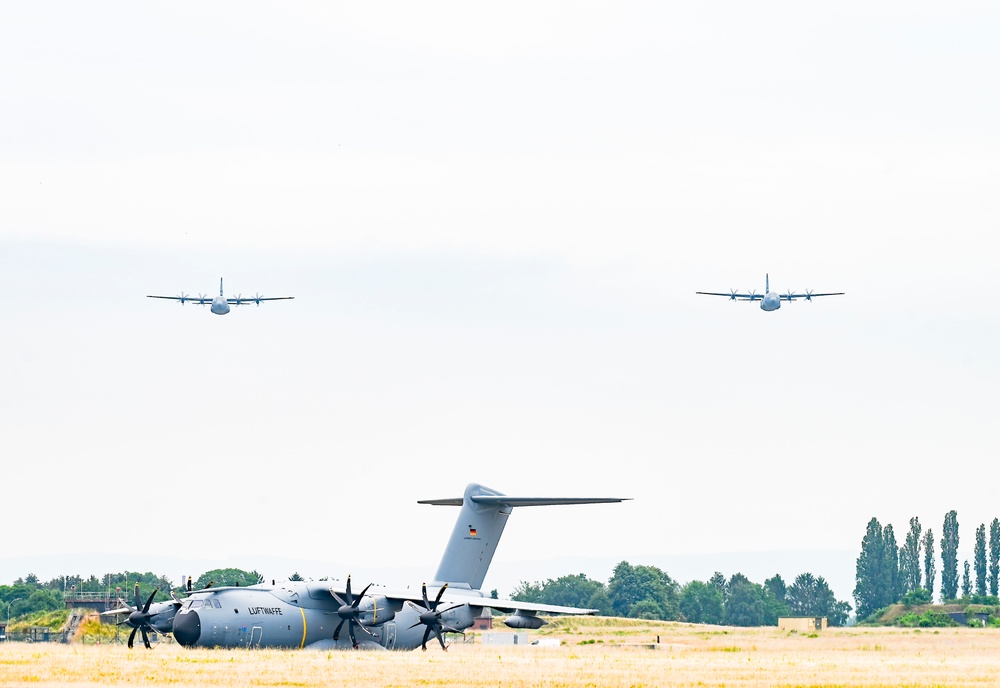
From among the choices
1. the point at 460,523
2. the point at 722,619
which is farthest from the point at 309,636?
the point at 722,619

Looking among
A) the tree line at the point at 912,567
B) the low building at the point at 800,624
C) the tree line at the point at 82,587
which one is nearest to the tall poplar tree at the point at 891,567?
the tree line at the point at 912,567

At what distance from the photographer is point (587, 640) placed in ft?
289

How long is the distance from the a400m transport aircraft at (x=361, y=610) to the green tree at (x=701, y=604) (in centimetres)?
12079

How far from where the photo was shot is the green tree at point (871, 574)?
584 feet

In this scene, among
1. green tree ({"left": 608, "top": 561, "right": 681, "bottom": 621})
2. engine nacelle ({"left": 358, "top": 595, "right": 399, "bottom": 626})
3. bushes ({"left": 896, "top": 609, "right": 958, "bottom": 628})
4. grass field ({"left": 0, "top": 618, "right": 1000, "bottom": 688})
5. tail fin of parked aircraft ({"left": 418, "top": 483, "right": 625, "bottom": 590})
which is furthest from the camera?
green tree ({"left": 608, "top": 561, "right": 681, "bottom": 621})

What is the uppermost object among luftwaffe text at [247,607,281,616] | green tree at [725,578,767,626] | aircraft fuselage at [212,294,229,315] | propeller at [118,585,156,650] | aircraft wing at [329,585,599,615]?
aircraft fuselage at [212,294,229,315]

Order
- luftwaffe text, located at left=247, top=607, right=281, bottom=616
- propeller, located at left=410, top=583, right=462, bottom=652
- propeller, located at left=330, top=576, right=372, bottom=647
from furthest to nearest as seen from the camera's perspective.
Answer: propeller, located at left=410, top=583, right=462, bottom=652 < propeller, located at left=330, top=576, right=372, bottom=647 < luftwaffe text, located at left=247, top=607, right=281, bottom=616

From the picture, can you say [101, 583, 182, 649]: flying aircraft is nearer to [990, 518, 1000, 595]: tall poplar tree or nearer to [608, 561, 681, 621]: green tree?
[608, 561, 681, 621]: green tree

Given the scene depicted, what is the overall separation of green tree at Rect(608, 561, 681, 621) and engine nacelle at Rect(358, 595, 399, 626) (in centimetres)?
11141

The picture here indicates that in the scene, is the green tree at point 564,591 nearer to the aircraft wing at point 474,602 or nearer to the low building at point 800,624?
the low building at point 800,624

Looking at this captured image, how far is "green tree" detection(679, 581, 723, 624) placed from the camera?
185 metres

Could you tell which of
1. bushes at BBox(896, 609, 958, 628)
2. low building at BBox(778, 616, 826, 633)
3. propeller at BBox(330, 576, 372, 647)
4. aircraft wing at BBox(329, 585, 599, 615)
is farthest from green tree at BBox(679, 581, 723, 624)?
propeller at BBox(330, 576, 372, 647)

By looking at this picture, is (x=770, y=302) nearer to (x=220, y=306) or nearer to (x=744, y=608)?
(x=220, y=306)

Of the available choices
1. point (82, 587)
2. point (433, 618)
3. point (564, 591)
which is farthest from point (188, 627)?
point (564, 591)
